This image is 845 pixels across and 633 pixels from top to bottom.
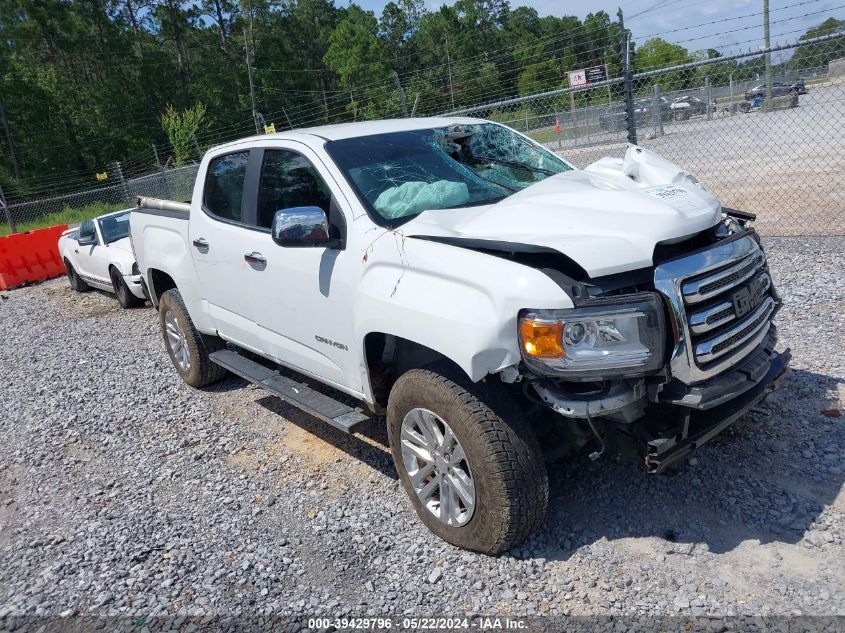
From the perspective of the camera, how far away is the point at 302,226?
363cm

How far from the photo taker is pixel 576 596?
Result: 3.00 meters

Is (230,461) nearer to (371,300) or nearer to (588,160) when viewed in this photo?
(371,300)

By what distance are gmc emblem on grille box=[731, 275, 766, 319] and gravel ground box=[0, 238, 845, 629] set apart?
95 centimetres

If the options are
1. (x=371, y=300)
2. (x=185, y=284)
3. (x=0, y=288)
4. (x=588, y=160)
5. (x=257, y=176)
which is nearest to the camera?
(x=371, y=300)

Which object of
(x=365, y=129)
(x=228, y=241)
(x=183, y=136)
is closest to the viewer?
(x=365, y=129)

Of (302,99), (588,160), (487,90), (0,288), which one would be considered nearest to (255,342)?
(0,288)

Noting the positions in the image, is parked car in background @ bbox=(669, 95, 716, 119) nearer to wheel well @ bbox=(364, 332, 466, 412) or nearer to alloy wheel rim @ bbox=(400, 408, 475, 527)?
wheel well @ bbox=(364, 332, 466, 412)

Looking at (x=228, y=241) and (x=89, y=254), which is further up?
(x=228, y=241)

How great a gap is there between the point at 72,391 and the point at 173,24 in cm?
5782

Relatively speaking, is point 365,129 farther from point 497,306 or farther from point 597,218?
point 497,306

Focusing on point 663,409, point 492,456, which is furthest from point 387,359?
point 663,409

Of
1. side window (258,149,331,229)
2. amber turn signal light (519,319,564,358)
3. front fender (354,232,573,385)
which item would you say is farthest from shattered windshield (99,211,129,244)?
amber turn signal light (519,319,564,358)

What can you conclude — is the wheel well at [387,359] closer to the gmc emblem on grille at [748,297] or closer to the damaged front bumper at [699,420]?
the damaged front bumper at [699,420]

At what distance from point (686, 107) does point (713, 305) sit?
23.5m
